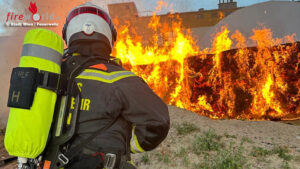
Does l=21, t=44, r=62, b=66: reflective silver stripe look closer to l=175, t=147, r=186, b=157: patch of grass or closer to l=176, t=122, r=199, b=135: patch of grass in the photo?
l=175, t=147, r=186, b=157: patch of grass

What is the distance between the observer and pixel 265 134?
777cm

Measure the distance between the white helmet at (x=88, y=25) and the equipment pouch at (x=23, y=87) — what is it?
652 mm

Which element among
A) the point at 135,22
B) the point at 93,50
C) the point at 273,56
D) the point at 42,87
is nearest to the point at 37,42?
the point at 42,87

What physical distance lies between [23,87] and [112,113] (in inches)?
25.2

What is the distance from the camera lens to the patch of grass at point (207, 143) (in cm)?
628

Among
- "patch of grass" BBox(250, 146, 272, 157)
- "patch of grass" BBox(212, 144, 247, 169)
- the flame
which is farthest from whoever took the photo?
the flame

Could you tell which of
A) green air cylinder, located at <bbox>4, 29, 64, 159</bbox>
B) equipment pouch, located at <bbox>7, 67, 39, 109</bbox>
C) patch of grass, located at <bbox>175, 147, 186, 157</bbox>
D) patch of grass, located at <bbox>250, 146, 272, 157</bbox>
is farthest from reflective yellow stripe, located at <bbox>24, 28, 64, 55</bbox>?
patch of grass, located at <bbox>250, 146, 272, 157</bbox>

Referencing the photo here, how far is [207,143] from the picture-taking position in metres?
6.45

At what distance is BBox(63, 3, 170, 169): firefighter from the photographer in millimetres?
1900

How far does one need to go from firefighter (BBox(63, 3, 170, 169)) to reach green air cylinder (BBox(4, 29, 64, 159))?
0.23 m

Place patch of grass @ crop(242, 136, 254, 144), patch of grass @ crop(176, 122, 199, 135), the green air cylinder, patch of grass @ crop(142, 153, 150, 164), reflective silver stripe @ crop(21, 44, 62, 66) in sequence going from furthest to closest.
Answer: patch of grass @ crop(176, 122, 199, 135) < patch of grass @ crop(242, 136, 254, 144) < patch of grass @ crop(142, 153, 150, 164) < reflective silver stripe @ crop(21, 44, 62, 66) < the green air cylinder

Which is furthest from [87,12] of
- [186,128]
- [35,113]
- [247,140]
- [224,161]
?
[186,128]

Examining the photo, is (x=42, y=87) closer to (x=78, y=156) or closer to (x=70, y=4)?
(x=78, y=156)

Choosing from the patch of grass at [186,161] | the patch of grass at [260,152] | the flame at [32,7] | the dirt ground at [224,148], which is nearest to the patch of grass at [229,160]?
the dirt ground at [224,148]
